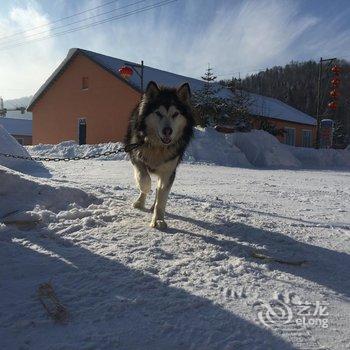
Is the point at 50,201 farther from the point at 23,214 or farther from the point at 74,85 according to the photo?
the point at 74,85

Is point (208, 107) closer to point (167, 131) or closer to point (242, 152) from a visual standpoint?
point (242, 152)

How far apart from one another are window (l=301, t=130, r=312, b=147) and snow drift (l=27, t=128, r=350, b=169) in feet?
44.9

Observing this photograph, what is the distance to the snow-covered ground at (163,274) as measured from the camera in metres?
2.37

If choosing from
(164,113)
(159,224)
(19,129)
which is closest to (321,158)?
(164,113)

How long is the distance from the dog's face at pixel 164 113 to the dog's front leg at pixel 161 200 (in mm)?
399

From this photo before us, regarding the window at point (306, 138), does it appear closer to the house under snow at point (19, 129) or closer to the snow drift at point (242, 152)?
the snow drift at point (242, 152)

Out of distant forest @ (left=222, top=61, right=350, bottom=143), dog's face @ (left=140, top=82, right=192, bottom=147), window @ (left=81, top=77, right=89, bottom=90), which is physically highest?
distant forest @ (left=222, top=61, right=350, bottom=143)

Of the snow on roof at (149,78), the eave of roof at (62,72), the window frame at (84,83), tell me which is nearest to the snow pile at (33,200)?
the snow on roof at (149,78)

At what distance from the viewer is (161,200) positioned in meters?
4.68

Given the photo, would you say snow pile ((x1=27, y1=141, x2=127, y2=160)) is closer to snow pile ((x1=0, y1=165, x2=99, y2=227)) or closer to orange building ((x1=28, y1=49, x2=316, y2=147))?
orange building ((x1=28, y1=49, x2=316, y2=147))

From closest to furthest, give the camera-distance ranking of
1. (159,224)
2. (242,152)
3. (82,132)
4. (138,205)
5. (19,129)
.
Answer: (159,224)
(138,205)
(242,152)
(82,132)
(19,129)

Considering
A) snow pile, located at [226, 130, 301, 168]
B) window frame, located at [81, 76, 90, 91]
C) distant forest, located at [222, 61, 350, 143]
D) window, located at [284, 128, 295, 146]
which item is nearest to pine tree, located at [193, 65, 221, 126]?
snow pile, located at [226, 130, 301, 168]

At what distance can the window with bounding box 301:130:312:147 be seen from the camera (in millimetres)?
35469

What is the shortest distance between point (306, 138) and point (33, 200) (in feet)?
111
